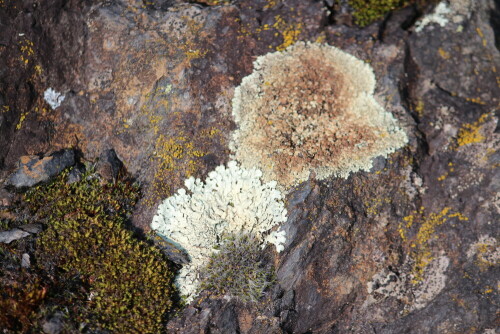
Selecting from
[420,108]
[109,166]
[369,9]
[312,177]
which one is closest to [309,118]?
[312,177]

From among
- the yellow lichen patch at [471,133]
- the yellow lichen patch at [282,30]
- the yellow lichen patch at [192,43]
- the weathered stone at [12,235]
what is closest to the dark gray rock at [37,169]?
the weathered stone at [12,235]

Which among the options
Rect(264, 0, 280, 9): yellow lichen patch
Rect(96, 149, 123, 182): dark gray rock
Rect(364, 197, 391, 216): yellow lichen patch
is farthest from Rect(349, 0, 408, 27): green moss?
Rect(96, 149, 123, 182): dark gray rock

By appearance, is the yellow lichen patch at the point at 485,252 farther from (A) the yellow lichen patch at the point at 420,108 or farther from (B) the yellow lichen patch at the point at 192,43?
(B) the yellow lichen patch at the point at 192,43

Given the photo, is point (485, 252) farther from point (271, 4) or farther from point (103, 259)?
point (103, 259)

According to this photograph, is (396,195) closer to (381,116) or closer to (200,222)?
(381,116)

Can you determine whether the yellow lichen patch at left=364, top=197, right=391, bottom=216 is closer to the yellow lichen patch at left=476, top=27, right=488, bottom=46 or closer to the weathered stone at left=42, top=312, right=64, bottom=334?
the yellow lichen patch at left=476, top=27, right=488, bottom=46

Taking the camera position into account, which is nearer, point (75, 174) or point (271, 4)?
point (75, 174)
